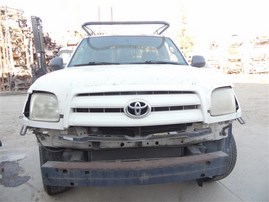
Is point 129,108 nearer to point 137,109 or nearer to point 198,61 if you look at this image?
point 137,109

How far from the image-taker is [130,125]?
87.8 inches

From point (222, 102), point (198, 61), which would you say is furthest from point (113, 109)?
point (198, 61)

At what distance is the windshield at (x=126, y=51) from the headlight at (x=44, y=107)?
1171 mm

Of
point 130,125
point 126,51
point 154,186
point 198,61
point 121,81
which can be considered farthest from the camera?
point 198,61

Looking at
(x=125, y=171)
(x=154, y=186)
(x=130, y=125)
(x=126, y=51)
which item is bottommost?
(x=154, y=186)

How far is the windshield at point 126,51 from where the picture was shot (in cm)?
362

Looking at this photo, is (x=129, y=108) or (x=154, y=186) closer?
(x=129, y=108)

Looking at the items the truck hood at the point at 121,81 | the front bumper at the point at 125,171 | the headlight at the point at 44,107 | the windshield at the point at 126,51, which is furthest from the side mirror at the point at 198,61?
the headlight at the point at 44,107

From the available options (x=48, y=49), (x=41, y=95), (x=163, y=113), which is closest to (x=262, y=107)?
(x=163, y=113)

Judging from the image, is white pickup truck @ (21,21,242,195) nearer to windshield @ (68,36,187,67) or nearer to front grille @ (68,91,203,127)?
front grille @ (68,91,203,127)

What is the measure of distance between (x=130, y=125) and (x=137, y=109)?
0.14 metres

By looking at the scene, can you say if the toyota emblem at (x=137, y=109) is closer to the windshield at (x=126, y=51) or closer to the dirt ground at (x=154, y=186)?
the dirt ground at (x=154, y=186)

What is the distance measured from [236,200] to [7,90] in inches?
652

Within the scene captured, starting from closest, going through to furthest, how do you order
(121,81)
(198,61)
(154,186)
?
1. (121,81)
2. (154,186)
3. (198,61)
